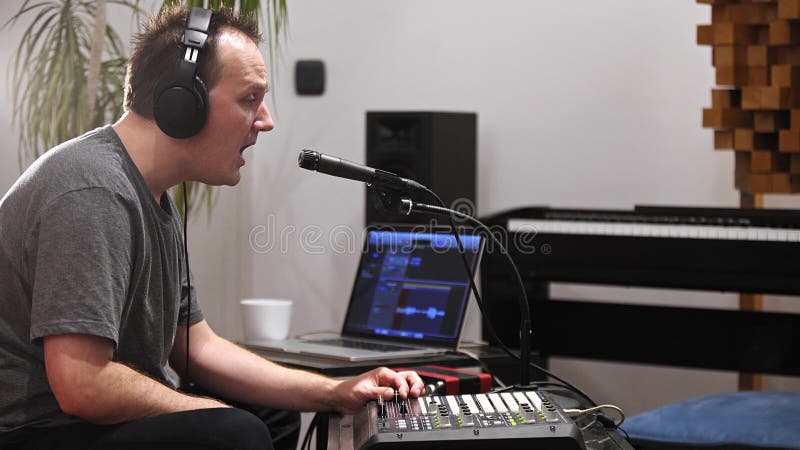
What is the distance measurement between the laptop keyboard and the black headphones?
82 cm

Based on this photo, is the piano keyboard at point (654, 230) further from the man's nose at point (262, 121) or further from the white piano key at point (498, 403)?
the white piano key at point (498, 403)

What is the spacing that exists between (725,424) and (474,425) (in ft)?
3.20

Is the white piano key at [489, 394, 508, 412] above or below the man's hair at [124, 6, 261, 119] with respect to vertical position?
below

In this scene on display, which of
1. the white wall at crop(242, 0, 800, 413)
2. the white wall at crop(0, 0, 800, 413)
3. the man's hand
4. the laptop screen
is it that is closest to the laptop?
the laptop screen

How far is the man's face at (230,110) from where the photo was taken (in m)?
1.56

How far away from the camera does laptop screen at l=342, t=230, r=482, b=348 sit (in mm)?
2287

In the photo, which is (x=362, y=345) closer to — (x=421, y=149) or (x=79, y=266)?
(x=79, y=266)

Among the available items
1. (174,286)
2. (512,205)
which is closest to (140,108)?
(174,286)

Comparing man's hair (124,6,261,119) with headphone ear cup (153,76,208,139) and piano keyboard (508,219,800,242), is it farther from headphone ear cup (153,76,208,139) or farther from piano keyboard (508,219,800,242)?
piano keyboard (508,219,800,242)

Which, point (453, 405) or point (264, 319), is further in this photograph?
point (264, 319)

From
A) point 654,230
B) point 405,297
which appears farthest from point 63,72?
point 654,230

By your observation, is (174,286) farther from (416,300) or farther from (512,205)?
(512,205)

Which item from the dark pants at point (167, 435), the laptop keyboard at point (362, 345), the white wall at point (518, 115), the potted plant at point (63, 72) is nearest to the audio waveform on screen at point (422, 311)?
the laptop keyboard at point (362, 345)

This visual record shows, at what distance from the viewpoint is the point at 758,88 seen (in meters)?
2.57
